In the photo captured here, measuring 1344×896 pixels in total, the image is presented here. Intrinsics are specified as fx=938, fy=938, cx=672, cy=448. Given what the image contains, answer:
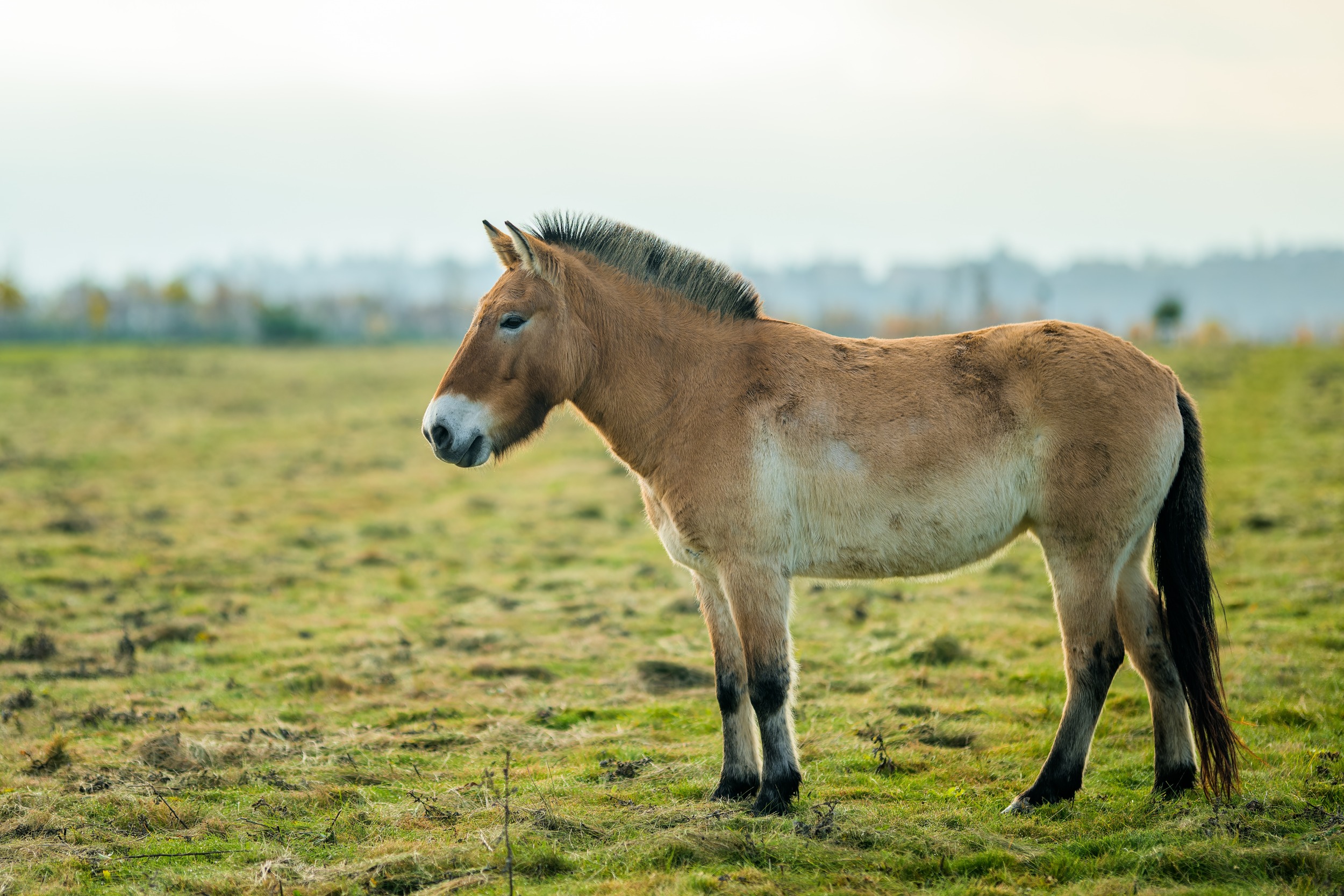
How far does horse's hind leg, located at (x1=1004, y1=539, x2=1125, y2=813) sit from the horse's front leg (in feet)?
3.99

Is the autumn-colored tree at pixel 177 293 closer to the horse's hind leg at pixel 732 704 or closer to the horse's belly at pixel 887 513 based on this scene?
the horse's hind leg at pixel 732 704

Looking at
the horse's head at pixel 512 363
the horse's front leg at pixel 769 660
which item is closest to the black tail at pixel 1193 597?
the horse's front leg at pixel 769 660

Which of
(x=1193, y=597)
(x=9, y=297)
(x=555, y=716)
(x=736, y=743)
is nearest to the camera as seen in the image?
(x=1193, y=597)

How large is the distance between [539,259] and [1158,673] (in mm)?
4128

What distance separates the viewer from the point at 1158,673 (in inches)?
205

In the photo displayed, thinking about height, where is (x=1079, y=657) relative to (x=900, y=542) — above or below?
below

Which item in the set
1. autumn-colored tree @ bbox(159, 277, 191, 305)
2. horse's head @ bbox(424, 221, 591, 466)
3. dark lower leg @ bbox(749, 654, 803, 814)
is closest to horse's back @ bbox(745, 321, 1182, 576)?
dark lower leg @ bbox(749, 654, 803, 814)

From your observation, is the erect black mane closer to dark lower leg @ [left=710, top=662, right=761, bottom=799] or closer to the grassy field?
dark lower leg @ [left=710, top=662, right=761, bottom=799]

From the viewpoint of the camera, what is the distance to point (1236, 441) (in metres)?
19.9

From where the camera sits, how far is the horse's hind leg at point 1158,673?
5160 mm

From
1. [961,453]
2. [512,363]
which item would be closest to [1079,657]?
[961,453]

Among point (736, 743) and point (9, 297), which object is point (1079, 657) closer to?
point (736, 743)

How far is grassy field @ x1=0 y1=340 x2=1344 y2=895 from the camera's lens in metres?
4.42

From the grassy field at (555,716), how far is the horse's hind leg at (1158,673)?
0.86ft
